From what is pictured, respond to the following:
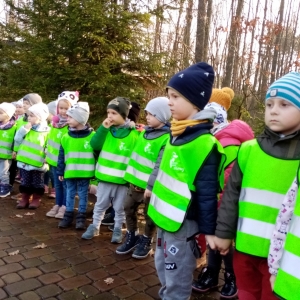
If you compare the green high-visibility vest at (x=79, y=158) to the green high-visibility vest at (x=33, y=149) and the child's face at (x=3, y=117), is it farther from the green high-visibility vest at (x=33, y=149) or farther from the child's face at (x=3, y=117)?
the child's face at (x=3, y=117)

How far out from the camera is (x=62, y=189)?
18.1ft

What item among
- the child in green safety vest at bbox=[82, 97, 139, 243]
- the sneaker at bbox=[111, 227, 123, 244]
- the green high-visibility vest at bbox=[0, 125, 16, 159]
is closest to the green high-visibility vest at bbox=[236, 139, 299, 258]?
the child in green safety vest at bbox=[82, 97, 139, 243]

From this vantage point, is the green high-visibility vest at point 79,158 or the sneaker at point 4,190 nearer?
the green high-visibility vest at point 79,158

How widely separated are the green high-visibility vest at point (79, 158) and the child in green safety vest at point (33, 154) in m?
1.08

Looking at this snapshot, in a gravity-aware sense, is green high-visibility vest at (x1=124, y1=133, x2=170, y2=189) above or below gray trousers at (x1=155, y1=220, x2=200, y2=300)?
above

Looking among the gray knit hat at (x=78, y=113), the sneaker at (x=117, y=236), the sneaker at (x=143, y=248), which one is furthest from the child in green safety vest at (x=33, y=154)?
the sneaker at (x=143, y=248)

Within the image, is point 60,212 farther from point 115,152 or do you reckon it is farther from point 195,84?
point 195,84

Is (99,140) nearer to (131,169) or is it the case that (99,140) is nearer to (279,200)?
(131,169)

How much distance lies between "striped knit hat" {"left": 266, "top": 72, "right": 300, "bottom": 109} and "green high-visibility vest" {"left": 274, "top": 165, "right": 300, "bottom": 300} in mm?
613

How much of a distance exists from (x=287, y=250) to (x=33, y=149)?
16.0 feet

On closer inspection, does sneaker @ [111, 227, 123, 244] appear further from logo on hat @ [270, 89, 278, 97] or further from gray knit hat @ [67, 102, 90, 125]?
logo on hat @ [270, 89, 278, 97]

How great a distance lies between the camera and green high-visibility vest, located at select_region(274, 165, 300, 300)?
173cm

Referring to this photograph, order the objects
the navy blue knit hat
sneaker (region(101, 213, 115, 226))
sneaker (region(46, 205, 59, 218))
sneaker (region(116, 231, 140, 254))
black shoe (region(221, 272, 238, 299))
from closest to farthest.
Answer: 1. the navy blue knit hat
2. black shoe (region(221, 272, 238, 299))
3. sneaker (region(116, 231, 140, 254))
4. sneaker (region(101, 213, 115, 226))
5. sneaker (region(46, 205, 59, 218))

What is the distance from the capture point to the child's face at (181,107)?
2709 millimetres
